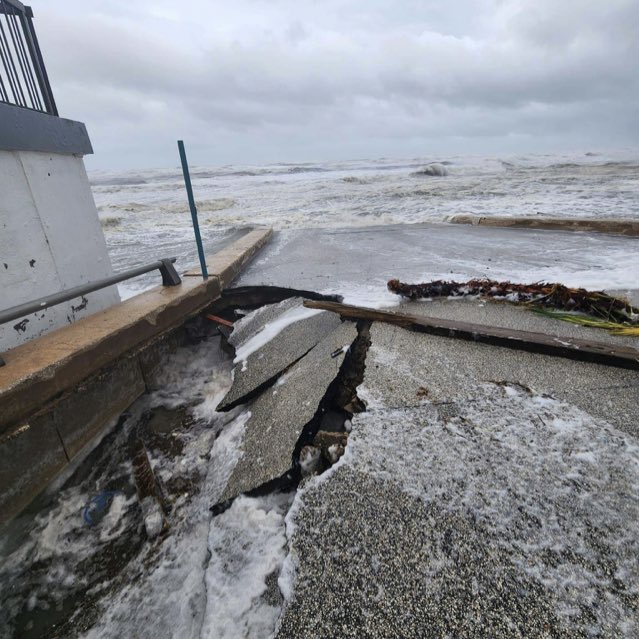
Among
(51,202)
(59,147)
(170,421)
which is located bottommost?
(170,421)

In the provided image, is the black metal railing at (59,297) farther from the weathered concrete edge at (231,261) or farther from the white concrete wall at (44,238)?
the weathered concrete edge at (231,261)

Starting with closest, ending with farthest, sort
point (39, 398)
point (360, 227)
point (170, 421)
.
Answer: point (39, 398)
point (170, 421)
point (360, 227)

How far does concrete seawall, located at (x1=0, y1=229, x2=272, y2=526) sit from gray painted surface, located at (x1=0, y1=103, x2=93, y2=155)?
131cm

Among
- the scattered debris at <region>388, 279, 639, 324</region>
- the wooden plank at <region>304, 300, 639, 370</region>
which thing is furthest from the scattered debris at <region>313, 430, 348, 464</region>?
the scattered debris at <region>388, 279, 639, 324</region>

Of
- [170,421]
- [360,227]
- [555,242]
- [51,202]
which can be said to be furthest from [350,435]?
[360,227]

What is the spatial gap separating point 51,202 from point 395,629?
339 cm

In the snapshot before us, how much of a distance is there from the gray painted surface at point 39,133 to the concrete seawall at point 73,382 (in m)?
1.31

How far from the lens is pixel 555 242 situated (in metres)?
5.73

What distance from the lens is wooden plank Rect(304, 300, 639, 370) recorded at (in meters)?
2.28

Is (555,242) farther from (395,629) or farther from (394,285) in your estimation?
(395,629)

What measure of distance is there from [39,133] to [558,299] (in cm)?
423

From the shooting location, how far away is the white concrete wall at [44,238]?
248cm

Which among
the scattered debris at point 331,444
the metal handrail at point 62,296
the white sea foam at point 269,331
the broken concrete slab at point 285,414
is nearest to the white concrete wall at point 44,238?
the metal handrail at point 62,296

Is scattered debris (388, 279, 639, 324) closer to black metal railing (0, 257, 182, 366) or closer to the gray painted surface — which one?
black metal railing (0, 257, 182, 366)
